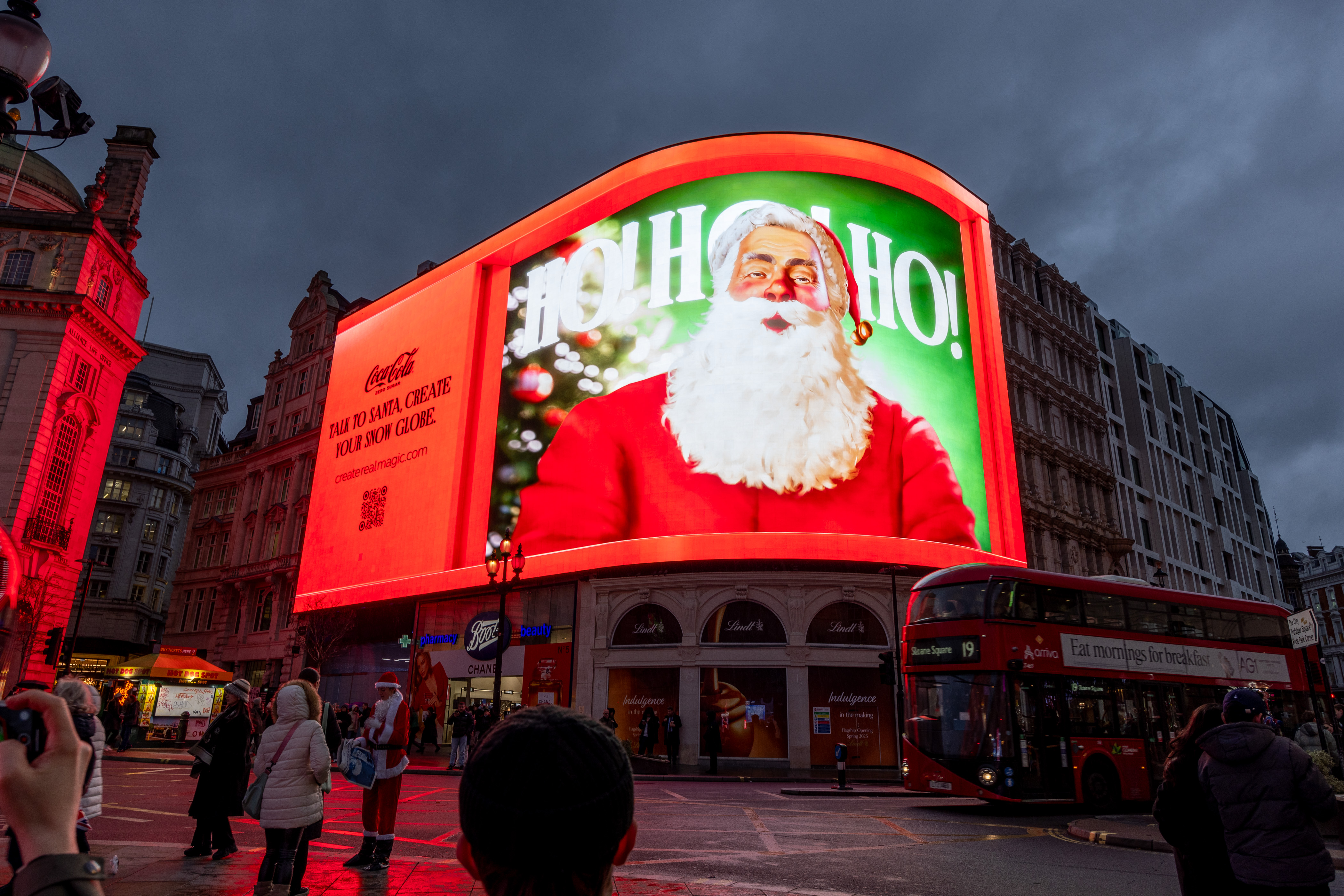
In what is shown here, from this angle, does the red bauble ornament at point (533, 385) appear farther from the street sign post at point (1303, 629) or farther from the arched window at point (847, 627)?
the street sign post at point (1303, 629)

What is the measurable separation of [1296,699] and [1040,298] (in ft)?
109

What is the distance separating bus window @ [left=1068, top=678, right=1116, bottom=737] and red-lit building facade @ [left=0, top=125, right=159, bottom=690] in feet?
111

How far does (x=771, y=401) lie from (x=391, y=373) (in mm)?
21101

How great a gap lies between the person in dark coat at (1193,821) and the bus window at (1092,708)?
12266mm

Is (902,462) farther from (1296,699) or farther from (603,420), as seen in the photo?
(1296,699)

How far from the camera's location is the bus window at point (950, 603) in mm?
16297

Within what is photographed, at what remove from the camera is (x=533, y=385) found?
3362 centimetres

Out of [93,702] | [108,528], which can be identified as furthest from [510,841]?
[108,528]

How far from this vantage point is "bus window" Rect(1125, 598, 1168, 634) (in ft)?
57.9

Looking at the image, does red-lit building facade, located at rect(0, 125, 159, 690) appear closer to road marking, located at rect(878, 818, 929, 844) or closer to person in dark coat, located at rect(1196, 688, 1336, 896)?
road marking, located at rect(878, 818, 929, 844)

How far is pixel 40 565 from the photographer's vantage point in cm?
3269

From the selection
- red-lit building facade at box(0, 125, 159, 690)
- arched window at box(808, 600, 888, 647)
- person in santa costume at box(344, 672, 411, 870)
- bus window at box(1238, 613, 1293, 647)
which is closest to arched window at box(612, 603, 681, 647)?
arched window at box(808, 600, 888, 647)

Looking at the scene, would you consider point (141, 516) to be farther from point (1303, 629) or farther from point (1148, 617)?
point (1303, 629)

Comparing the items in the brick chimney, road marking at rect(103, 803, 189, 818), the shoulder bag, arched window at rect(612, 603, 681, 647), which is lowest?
road marking at rect(103, 803, 189, 818)
